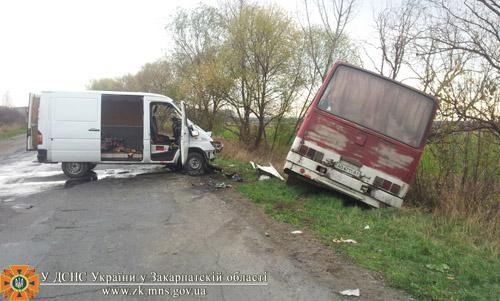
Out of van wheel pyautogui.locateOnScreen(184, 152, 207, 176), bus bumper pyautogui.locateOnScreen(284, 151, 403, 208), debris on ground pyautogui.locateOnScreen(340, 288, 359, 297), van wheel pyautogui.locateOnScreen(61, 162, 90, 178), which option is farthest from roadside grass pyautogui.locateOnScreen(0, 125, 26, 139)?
debris on ground pyautogui.locateOnScreen(340, 288, 359, 297)

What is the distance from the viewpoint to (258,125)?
2133 cm

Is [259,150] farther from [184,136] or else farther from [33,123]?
[33,123]

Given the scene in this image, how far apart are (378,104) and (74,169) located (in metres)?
8.06

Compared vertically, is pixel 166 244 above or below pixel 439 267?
below

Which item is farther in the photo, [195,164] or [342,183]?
[195,164]

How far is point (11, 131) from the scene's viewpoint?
3659 centimetres

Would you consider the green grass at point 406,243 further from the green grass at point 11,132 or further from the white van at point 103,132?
the green grass at point 11,132

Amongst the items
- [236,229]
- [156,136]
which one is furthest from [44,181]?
[236,229]

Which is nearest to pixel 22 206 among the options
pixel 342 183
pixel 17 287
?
pixel 17 287

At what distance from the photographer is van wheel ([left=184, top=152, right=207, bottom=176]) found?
36.7ft

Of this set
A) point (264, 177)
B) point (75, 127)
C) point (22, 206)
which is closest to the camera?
point (22, 206)

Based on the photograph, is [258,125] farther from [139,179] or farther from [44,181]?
[44,181]

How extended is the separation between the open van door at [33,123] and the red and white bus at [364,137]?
23.4 feet

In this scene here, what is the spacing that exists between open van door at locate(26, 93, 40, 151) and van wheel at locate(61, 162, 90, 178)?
0.99 metres
